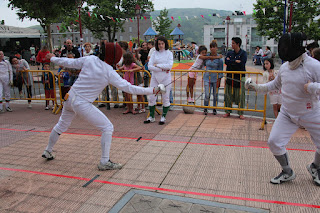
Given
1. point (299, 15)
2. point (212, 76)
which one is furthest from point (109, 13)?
point (212, 76)

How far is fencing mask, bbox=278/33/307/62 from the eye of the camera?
3.72 m

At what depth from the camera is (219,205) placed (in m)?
3.64

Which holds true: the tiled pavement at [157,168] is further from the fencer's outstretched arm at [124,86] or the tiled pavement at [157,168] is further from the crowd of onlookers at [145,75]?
the fencer's outstretched arm at [124,86]

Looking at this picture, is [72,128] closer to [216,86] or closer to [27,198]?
[27,198]

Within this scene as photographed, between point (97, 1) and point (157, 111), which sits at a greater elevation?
point (97, 1)

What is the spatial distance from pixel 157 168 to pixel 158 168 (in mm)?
17

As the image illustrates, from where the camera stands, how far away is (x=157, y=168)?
15.8 ft

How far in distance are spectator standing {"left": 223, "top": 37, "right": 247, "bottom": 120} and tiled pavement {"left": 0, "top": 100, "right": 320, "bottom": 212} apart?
68 cm

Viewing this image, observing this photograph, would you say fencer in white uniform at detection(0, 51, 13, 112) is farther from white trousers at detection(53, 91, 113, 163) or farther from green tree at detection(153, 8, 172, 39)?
green tree at detection(153, 8, 172, 39)

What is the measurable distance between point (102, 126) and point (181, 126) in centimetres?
295

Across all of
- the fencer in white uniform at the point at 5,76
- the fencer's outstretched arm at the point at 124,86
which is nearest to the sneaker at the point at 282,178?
the fencer's outstretched arm at the point at 124,86

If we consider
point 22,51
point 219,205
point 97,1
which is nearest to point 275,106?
point 219,205

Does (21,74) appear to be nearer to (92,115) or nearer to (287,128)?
(92,115)

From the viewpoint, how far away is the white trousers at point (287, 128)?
3840mm
